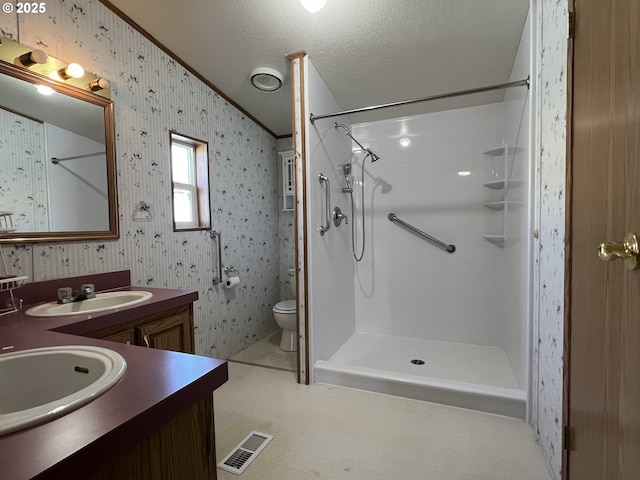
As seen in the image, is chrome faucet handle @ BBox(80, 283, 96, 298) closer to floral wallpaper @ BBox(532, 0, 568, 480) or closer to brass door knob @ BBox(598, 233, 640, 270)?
brass door knob @ BBox(598, 233, 640, 270)

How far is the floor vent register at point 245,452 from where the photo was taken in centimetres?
140

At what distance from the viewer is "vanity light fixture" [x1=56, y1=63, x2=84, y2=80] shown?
1550mm

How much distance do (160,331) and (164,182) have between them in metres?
1.13

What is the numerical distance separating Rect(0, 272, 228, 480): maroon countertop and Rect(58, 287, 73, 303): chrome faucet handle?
0.56 metres

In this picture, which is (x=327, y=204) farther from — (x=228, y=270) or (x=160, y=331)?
(x=160, y=331)

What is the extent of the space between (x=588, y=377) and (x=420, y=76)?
210 cm

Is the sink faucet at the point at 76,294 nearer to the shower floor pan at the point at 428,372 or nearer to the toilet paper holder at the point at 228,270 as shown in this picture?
the toilet paper holder at the point at 228,270

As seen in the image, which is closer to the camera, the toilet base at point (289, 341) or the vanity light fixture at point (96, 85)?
the vanity light fixture at point (96, 85)

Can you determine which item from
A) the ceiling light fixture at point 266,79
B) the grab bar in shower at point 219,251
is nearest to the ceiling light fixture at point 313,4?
the ceiling light fixture at point 266,79

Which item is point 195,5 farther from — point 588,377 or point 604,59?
point 588,377

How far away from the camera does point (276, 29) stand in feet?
6.39

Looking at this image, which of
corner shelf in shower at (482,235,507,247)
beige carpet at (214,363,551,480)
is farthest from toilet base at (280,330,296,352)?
corner shelf in shower at (482,235,507,247)


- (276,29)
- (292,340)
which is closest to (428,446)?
(292,340)

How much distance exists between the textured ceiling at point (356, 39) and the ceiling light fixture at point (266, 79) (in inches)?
1.8
